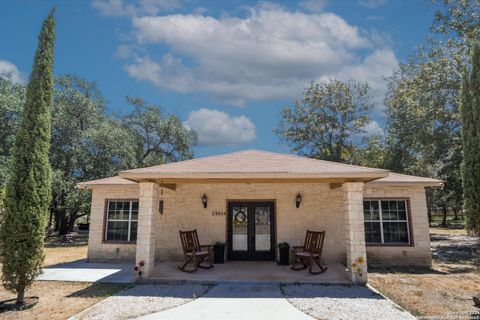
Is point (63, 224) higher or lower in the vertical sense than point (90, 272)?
higher

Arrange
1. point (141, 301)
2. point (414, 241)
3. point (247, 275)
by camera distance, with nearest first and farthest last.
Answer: point (141, 301) < point (247, 275) < point (414, 241)

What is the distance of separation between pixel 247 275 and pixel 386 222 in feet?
17.4

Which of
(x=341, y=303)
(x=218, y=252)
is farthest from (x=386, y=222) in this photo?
(x=218, y=252)

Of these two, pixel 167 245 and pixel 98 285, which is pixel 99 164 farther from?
pixel 98 285

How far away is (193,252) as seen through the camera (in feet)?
26.5

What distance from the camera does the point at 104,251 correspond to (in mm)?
10375

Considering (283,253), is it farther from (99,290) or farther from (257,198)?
(99,290)

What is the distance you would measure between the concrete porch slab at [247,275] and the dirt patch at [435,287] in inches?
41.3

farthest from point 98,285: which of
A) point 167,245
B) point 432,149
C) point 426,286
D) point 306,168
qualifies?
point 432,149

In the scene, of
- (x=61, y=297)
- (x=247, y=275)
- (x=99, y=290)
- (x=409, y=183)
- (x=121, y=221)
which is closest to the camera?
(x=61, y=297)

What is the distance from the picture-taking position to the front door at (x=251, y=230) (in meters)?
9.88

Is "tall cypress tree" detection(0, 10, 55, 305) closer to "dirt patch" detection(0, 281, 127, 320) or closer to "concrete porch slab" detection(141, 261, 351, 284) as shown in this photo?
"dirt patch" detection(0, 281, 127, 320)

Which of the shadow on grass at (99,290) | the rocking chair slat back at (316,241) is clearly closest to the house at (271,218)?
the rocking chair slat back at (316,241)

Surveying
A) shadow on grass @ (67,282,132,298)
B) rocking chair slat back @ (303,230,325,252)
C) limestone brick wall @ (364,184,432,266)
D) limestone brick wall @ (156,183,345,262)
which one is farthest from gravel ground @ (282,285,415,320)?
shadow on grass @ (67,282,132,298)
